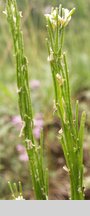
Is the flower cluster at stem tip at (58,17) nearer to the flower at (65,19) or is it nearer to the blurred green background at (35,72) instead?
the flower at (65,19)

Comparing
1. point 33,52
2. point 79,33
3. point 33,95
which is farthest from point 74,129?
point 79,33

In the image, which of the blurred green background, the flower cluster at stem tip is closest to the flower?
the flower cluster at stem tip

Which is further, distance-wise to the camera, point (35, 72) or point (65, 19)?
point (35, 72)

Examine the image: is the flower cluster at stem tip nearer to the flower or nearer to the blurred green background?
the flower

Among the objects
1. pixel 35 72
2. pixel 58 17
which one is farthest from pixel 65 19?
pixel 35 72

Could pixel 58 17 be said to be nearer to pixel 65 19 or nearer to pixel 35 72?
pixel 65 19

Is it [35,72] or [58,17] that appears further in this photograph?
[35,72]

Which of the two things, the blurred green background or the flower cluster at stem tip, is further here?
the blurred green background

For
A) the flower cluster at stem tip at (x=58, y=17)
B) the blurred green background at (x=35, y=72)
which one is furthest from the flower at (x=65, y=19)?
the blurred green background at (x=35, y=72)

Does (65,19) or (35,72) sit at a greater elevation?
(35,72)
